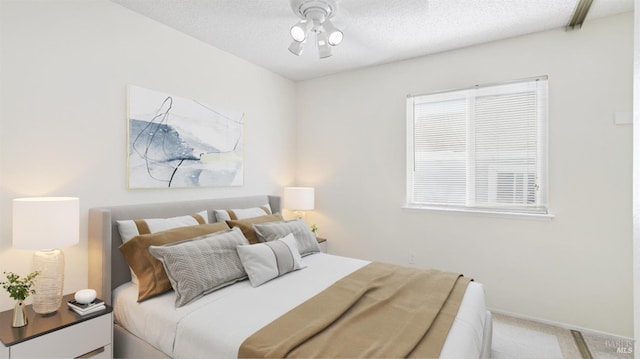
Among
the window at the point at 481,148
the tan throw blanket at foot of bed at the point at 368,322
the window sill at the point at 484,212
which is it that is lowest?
the tan throw blanket at foot of bed at the point at 368,322

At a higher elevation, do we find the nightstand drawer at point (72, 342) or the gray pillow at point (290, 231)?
the gray pillow at point (290, 231)

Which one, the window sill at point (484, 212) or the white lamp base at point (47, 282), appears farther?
the window sill at point (484, 212)

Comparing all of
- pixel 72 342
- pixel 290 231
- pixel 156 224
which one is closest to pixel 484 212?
pixel 290 231

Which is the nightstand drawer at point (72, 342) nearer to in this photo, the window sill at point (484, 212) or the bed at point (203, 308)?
the bed at point (203, 308)

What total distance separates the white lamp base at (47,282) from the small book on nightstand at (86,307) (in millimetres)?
79

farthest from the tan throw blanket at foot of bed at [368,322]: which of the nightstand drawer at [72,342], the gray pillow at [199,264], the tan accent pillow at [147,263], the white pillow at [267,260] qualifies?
the nightstand drawer at [72,342]

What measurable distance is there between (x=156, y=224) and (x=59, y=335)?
0.86 m

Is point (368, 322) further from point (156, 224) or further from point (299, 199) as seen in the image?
point (299, 199)

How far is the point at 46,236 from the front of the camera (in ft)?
5.83

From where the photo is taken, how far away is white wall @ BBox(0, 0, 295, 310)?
6.33 ft

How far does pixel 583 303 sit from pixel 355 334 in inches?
97.6

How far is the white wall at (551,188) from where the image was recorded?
2.60 meters

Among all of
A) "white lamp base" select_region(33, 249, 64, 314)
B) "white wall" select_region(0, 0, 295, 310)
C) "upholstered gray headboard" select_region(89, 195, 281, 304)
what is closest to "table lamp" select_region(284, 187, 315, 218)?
"white wall" select_region(0, 0, 295, 310)

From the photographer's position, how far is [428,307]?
5.90 feet
